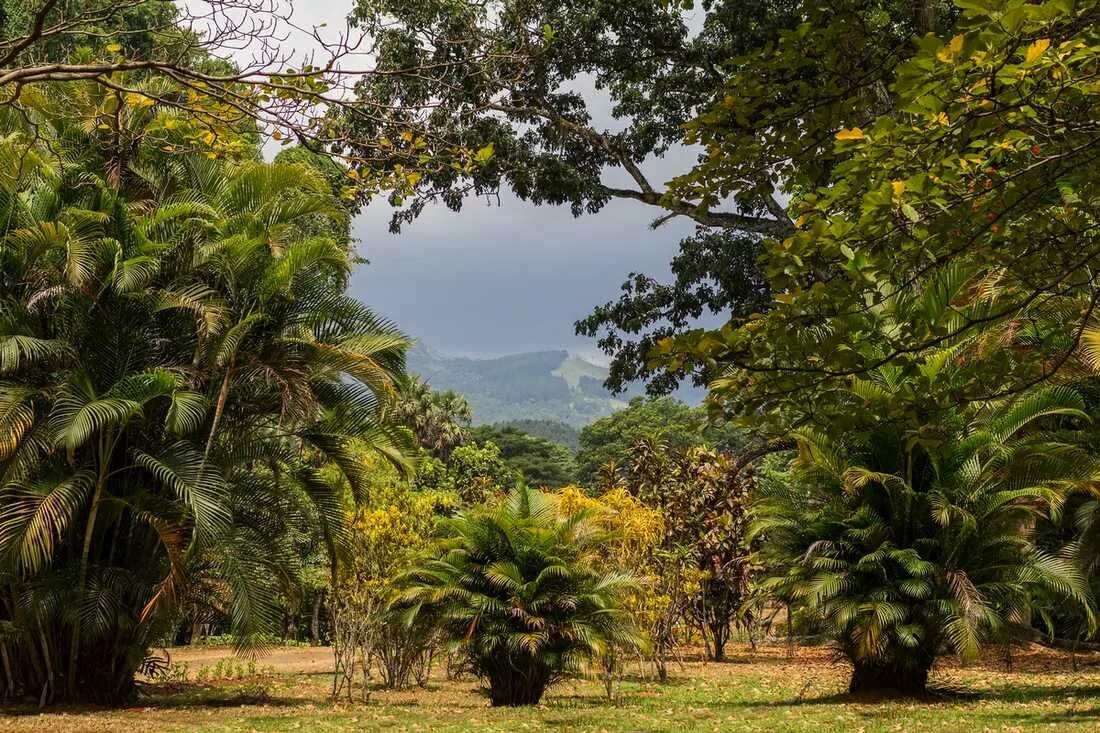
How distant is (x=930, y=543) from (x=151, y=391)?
29.8 ft

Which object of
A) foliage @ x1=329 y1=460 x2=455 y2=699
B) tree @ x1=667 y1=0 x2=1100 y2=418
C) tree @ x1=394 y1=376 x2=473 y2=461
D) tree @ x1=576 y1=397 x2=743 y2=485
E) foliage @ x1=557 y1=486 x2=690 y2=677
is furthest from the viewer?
tree @ x1=576 y1=397 x2=743 y2=485

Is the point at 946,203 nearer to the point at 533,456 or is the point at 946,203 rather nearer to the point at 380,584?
the point at 380,584

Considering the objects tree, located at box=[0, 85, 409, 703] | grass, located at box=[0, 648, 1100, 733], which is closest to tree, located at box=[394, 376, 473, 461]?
grass, located at box=[0, 648, 1100, 733]

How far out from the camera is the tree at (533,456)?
74.6 metres

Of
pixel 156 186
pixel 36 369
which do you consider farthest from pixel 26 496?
pixel 156 186

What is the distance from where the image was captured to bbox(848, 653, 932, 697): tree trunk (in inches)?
449

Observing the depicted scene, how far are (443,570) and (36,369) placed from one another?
559cm

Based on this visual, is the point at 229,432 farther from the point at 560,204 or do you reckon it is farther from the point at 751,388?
the point at 751,388

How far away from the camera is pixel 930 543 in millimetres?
11281

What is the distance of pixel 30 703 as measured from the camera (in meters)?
11.7

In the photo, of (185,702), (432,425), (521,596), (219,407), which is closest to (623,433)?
(432,425)

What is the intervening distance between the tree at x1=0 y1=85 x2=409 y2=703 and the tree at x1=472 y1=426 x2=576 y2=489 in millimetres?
59310

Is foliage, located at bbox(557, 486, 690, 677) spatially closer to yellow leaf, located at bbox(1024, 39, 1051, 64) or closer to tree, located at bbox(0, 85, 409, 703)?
tree, located at bbox(0, 85, 409, 703)

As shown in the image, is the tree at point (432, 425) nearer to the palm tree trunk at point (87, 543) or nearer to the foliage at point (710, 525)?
the foliage at point (710, 525)
